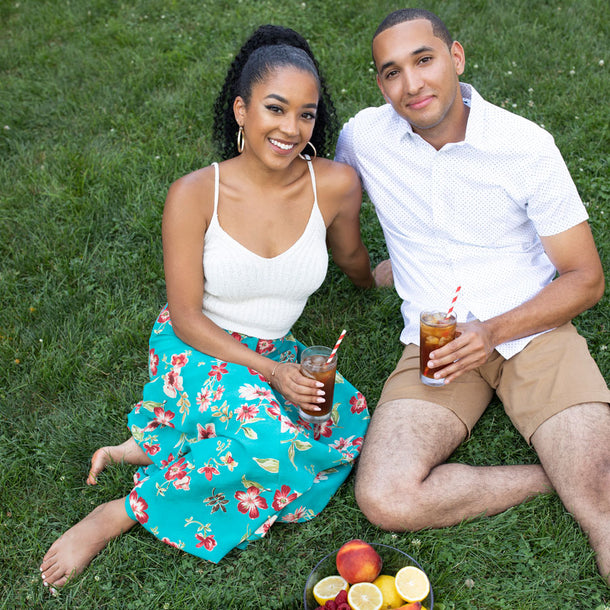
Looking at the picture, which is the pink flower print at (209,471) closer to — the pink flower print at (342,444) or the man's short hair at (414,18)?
the pink flower print at (342,444)

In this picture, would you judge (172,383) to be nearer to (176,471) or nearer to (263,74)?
(176,471)

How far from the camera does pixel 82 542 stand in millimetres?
3229

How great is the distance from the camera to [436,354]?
10.8 ft

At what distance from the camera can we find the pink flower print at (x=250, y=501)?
127 inches

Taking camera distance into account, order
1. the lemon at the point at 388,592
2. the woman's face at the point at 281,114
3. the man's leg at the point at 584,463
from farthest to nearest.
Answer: the woman's face at the point at 281,114 < the man's leg at the point at 584,463 < the lemon at the point at 388,592

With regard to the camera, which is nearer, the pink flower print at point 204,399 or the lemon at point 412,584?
the lemon at point 412,584

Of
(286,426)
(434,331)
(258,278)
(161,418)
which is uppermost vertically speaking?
(258,278)

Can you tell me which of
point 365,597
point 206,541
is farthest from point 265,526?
point 365,597

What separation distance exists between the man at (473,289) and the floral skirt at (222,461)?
29 cm

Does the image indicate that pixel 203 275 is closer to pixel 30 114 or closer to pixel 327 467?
pixel 327 467

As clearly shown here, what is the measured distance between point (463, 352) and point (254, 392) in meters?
0.99

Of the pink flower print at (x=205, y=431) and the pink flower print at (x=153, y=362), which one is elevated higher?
the pink flower print at (x=153, y=362)

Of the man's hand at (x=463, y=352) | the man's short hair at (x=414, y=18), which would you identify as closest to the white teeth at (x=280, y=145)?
the man's short hair at (x=414, y=18)

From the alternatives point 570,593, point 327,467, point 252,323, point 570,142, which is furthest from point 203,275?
point 570,142
